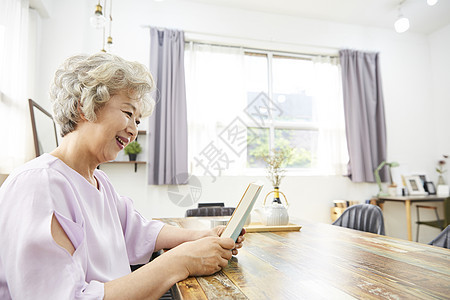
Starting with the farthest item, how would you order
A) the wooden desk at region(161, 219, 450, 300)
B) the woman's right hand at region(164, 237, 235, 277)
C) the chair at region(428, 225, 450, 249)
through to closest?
the chair at region(428, 225, 450, 249) < the woman's right hand at region(164, 237, 235, 277) < the wooden desk at region(161, 219, 450, 300)

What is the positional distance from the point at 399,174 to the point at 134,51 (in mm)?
4057

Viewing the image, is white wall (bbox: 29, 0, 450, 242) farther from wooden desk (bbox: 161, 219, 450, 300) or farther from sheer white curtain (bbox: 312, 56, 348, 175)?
wooden desk (bbox: 161, 219, 450, 300)

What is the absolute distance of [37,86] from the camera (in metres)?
3.09

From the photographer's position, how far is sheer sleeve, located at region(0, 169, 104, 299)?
57 centimetres

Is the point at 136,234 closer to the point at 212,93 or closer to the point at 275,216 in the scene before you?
the point at 275,216

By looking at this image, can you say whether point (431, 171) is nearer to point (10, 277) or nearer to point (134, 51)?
point (134, 51)

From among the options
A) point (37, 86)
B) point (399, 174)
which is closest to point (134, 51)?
point (37, 86)

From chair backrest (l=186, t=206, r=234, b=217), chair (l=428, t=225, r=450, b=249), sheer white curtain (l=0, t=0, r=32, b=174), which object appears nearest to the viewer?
chair (l=428, t=225, r=450, b=249)

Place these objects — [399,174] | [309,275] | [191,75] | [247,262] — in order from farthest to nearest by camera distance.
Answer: [399,174]
[191,75]
[247,262]
[309,275]

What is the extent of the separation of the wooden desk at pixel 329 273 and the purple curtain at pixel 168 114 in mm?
2275

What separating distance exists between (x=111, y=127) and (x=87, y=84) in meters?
0.14

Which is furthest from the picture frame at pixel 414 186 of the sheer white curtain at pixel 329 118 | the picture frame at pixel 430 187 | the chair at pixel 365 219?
the chair at pixel 365 219

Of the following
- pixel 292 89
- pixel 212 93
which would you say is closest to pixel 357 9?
pixel 292 89

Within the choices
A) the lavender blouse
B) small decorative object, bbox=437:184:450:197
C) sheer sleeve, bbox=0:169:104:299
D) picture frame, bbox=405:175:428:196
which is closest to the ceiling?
picture frame, bbox=405:175:428:196
